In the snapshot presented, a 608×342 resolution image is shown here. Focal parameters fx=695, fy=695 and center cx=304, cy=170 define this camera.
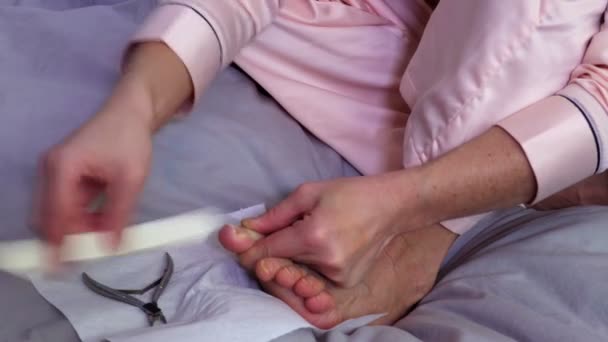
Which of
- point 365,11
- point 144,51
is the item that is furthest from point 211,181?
point 365,11

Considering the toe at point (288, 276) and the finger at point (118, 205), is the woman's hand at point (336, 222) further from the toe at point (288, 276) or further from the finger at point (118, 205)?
the finger at point (118, 205)

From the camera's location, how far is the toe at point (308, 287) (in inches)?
24.1

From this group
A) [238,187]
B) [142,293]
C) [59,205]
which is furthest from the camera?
[238,187]

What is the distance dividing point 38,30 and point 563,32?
0.57m

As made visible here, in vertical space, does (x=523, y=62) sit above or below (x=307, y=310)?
above

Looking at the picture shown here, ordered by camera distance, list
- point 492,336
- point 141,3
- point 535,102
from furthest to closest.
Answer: point 141,3 < point 535,102 < point 492,336

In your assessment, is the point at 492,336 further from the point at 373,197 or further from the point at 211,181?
the point at 211,181

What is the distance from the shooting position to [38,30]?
0.80 meters

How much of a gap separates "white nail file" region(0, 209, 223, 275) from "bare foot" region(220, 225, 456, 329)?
0.04m

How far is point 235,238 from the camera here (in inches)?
23.8

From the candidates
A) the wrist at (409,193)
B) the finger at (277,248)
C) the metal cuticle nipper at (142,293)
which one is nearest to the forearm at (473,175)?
the wrist at (409,193)

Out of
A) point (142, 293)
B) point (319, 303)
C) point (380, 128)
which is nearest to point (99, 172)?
point (142, 293)

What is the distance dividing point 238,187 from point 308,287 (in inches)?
5.4

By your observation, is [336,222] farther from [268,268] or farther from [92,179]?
[92,179]
